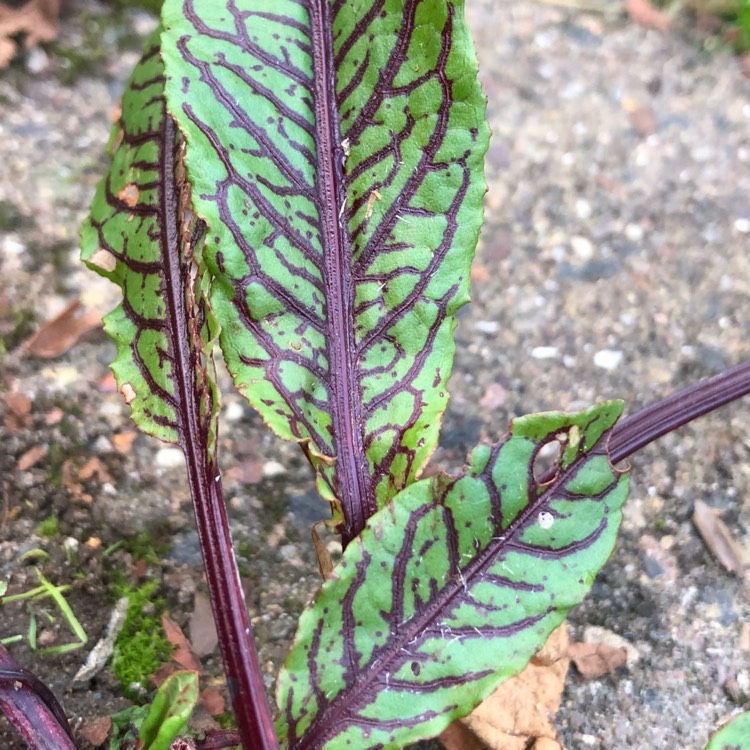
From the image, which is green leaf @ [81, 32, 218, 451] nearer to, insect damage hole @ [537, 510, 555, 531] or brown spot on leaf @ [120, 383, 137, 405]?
brown spot on leaf @ [120, 383, 137, 405]

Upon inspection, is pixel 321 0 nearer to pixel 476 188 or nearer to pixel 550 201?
pixel 476 188

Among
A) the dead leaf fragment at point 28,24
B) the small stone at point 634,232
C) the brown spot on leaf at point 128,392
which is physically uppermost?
the dead leaf fragment at point 28,24

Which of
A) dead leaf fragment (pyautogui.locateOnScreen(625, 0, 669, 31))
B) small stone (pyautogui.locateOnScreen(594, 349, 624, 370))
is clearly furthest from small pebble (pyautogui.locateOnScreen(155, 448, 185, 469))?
dead leaf fragment (pyautogui.locateOnScreen(625, 0, 669, 31))

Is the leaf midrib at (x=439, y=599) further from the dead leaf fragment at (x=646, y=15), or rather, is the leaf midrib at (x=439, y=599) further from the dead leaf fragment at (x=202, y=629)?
the dead leaf fragment at (x=646, y=15)

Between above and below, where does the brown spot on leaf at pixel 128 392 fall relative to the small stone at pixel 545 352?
above

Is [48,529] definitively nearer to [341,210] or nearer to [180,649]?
[180,649]

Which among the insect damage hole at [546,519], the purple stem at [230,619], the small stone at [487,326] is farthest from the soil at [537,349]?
the insect damage hole at [546,519]

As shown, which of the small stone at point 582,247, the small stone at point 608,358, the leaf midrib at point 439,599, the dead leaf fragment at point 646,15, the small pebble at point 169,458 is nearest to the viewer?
the leaf midrib at point 439,599

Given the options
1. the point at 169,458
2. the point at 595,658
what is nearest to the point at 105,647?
the point at 169,458
